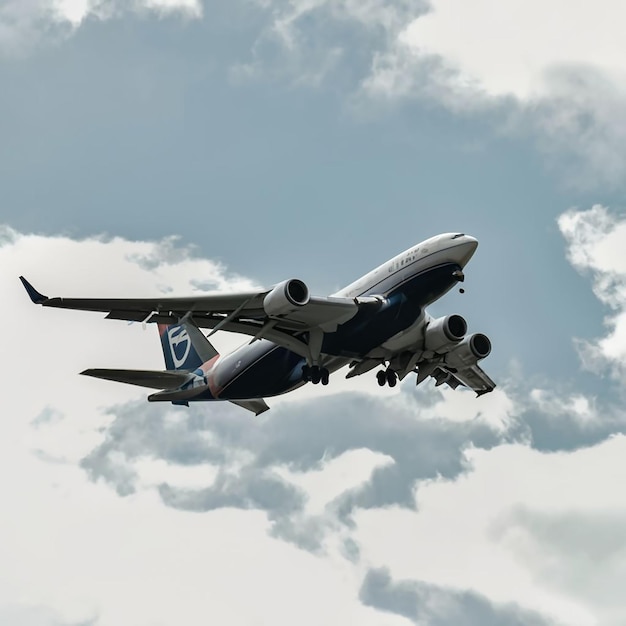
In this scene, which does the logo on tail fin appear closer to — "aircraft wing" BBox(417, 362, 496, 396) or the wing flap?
"aircraft wing" BBox(417, 362, 496, 396)

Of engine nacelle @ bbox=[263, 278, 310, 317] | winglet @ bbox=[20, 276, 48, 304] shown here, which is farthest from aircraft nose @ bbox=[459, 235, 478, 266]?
winglet @ bbox=[20, 276, 48, 304]

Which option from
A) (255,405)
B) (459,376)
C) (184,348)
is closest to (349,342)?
(459,376)

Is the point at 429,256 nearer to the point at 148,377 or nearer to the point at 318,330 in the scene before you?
the point at 318,330

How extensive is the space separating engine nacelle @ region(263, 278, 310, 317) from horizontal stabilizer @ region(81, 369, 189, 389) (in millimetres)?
9327

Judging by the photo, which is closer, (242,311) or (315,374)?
(242,311)

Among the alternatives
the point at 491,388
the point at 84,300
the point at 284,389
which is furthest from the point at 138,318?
the point at 491,388

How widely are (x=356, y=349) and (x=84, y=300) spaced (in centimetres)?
1120

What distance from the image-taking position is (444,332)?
44125mm

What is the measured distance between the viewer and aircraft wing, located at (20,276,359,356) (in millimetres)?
38312

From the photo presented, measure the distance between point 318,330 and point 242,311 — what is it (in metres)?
3.33

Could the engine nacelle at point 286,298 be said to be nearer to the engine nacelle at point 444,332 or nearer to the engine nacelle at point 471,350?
the engine nacelle at point 444,332

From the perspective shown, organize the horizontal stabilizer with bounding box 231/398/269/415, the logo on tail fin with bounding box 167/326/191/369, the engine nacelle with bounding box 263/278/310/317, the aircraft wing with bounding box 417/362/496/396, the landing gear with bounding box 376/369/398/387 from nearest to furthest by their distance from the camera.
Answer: the engine nacelle with bounding box 263/278/310/317, the landing gear with bounding box 376/369/398/387, the aircraft wing with bounding box 417/362/496/396, the horizontal stabilizer with bounding box 231/398/269/415, the logo on tail fin with bounding box 167/326/191/369

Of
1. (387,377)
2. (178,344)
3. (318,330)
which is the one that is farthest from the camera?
(178,344)

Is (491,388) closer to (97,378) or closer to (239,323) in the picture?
(239,323)
